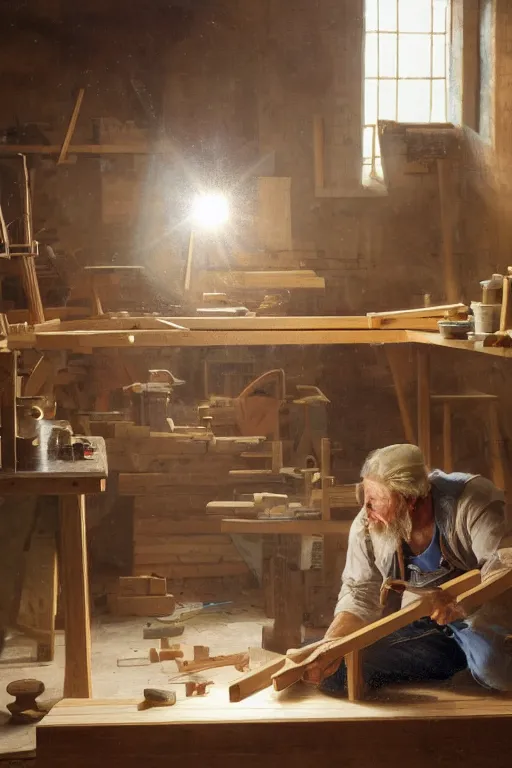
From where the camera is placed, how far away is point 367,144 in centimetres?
1012

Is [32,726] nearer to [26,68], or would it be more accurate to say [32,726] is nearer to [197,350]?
[197,350]

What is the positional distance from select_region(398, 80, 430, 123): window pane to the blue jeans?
6.36 metres

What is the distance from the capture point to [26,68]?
9.61 meters

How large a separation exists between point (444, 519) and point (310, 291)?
211 inches

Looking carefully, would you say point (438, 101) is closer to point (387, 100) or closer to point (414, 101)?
point (414, 101)

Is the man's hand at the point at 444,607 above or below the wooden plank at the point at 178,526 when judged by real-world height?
above

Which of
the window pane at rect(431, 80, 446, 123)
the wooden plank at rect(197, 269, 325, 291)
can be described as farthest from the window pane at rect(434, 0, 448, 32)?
the wooden plank at rect(197, 269, 325, 291)

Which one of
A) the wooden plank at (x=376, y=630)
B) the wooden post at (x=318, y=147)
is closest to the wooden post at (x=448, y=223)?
the wooden post at (x=318, y=147)

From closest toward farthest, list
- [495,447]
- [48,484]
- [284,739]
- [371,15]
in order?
1. [284,739]
2. [48,484]
3. [495,447]
4. [371,15]

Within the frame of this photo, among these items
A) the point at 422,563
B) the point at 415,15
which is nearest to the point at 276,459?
the point at 422,563

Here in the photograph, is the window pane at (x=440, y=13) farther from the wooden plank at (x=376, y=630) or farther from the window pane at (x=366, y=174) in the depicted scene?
Result: the wooden plank at (x=376, y=630)

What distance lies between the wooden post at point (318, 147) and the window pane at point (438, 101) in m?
Result: 1.17

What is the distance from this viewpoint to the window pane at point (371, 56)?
32.9ft

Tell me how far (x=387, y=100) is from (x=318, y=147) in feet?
3.00
